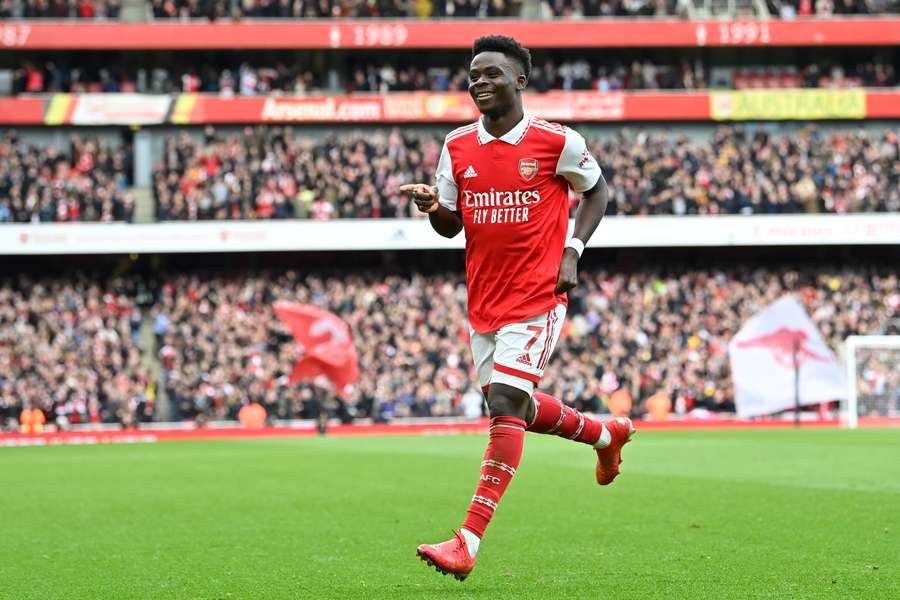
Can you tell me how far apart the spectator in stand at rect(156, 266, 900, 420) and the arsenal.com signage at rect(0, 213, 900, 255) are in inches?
43.2

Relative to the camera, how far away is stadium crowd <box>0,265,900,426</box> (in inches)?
1391

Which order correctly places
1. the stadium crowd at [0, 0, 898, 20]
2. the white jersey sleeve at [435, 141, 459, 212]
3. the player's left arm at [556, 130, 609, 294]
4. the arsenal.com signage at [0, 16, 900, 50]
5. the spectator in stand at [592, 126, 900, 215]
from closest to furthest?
the player's left arm at [556, 130, 609, 294], the white jersey sleeve at [435, 141, 459, 212], the spectator in stand at [592, 126, 900, 215], the arsenal.com signage at [0, 16, 900, 50], the stadium crowd at [0, 0, 898, 20]

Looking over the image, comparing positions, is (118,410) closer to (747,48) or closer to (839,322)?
(839,322)

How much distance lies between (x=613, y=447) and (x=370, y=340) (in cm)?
2828

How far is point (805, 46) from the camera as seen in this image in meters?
44.9

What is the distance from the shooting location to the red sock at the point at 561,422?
7.79m

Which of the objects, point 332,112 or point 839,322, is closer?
point 839,322

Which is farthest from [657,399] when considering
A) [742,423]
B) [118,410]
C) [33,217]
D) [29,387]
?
[33,217]

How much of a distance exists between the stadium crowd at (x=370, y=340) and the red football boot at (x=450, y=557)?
26832mm

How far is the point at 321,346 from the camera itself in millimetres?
32656

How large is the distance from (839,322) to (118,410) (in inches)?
756

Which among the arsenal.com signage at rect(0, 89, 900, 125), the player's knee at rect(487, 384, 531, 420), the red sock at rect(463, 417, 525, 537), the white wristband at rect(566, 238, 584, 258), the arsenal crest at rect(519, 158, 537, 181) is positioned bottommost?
the red sock at rect(463, 417, 525, 537)

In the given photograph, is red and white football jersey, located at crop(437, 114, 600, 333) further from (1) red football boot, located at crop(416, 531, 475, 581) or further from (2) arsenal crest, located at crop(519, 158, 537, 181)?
(1) red football boot, located at crop(416, 531, 475, 581)

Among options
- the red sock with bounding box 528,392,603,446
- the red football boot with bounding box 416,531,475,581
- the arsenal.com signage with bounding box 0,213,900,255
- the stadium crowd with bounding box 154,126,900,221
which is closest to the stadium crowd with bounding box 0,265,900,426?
the arsenal.com signage with bounding box 0,213,900,255
